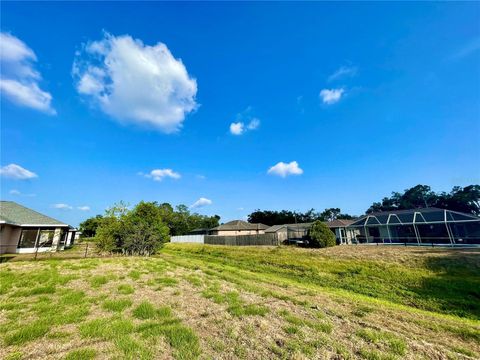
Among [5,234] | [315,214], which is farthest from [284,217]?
[5,234]

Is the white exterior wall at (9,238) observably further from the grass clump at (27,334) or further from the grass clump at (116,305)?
the grass clump at (27,334)

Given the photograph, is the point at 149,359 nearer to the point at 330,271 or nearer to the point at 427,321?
the point at 427,321

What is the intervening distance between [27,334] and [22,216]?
862 inches

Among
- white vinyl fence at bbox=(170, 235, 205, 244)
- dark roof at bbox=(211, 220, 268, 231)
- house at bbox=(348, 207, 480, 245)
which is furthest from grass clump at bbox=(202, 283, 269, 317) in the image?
dark roof at bbox=(211, 220, 268, 231)

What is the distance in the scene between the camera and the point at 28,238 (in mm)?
18656

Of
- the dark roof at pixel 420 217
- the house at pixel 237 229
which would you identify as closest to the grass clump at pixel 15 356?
the dark roof at pixel 420 217

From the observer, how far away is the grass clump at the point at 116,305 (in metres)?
5.17

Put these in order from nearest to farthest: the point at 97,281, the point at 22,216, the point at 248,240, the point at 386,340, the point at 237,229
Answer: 1. the point at 386,340
2. the point at 97,281
3. the point at 22,216
4. the point at 248,240
5. the point at 237,229

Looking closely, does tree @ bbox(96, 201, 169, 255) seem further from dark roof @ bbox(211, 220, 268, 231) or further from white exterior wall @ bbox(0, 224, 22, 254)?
dark roof @ bbox(211, 220, 268, 231)

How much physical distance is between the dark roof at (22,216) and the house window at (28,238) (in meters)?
0.95

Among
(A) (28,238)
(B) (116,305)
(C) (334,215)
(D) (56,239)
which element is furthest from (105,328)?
(C) (334,215)

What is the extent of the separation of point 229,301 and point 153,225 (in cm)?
1480

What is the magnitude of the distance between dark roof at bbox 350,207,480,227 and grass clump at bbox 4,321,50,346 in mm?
25801

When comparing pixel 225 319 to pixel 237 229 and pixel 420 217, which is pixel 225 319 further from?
pixel 237 229
